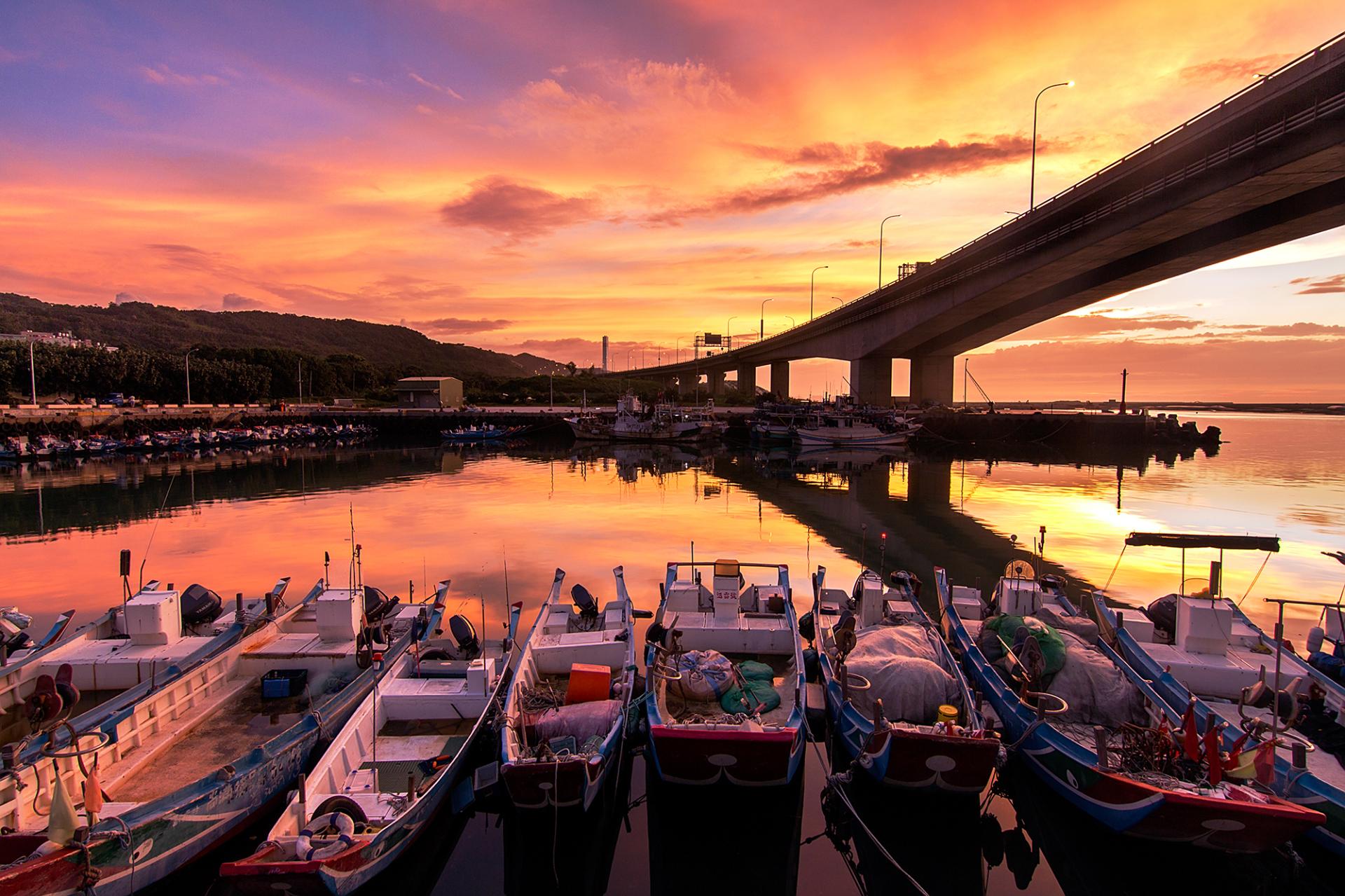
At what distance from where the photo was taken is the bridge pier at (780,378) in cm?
11375

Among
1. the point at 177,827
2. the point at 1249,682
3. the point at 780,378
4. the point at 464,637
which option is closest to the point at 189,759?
the point at 177,827

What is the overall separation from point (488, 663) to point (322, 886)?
172 inches

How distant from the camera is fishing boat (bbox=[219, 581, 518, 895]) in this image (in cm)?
702

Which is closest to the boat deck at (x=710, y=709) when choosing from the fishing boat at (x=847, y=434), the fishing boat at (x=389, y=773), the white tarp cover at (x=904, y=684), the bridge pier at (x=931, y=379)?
the white tarp cover at (x=904, y=684)

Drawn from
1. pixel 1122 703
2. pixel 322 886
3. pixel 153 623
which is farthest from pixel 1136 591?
pixel 153 623

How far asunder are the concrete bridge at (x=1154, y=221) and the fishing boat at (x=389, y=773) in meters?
34.0

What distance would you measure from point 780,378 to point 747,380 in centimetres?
1588

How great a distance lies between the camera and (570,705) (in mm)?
10438

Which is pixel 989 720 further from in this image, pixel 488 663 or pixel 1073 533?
pixel 1073 533

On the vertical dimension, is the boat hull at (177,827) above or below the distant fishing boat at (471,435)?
below

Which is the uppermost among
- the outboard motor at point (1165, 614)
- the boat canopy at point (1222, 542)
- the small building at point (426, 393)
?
the small building at point (426, 393)

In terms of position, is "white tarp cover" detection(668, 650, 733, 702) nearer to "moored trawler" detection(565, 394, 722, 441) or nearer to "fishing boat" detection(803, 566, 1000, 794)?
"fishing boat" detection(803, 566, 1000, 794)

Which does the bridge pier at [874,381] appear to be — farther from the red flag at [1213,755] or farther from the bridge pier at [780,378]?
the red flag at [1213,755]

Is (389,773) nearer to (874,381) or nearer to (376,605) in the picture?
(376,605)
